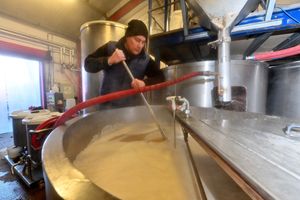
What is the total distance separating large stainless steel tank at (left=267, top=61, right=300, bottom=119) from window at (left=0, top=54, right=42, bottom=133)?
4194 millimetres

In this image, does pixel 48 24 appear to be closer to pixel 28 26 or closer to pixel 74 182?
pixel 28 26

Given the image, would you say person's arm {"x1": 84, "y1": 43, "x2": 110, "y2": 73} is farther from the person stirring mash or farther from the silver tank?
the silver tank

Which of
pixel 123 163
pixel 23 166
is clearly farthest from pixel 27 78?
pixel 123 163

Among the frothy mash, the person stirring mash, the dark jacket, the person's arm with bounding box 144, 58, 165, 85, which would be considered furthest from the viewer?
the person's arm with bounding box 144, 58, 165, 85

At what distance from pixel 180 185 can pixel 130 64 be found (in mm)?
1273

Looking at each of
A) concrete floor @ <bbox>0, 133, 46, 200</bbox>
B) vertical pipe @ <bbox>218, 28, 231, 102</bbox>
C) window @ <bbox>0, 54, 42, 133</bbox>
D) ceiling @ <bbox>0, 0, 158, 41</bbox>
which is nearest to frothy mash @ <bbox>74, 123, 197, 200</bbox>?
vertical pipe @ <bbox>218, 28, 231, 102</bbox>

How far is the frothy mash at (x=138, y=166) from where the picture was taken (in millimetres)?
479

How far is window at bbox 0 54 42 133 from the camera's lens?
10.9ft

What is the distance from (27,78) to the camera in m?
3.76

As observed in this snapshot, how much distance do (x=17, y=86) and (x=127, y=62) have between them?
324 centimetres

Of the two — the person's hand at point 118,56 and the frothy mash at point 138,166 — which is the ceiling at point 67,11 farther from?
the frothy mash at point 138,166

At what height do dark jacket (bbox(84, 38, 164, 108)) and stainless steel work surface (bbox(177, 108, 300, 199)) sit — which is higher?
dark jacket (bbox(84, 38, 164, 108))

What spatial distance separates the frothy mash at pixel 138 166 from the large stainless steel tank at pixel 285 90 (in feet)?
3.73

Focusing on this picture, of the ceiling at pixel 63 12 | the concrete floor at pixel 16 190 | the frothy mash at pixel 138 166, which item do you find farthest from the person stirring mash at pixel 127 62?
the ceiling at pixel 63 12
